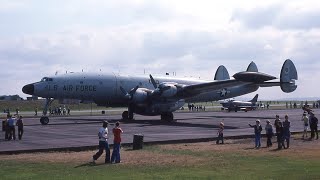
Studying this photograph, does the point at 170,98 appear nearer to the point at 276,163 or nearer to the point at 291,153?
the point at 291,153

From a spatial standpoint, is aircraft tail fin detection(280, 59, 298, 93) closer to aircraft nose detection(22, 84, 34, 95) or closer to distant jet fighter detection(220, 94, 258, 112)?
aircraft nose detection(22, 84, 34, 95)

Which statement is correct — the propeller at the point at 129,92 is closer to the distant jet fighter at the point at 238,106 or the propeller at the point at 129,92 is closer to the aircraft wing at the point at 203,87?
the aircraft wing at the point at 203,87

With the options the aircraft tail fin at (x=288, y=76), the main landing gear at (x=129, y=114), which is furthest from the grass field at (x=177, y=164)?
the aircraft tail fin at (x=288, y=76)

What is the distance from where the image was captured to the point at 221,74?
67.2 m

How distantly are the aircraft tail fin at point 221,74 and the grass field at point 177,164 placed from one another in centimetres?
4210

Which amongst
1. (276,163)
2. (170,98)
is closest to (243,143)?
(276,163)

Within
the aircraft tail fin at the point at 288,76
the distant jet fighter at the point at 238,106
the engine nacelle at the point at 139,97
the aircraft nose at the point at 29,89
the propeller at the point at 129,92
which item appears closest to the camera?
the aircraft nose at the point at 29,89

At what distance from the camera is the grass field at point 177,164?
53.4 feet

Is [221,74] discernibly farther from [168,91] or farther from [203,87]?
[168,91]

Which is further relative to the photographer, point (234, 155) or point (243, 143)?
Answer: point (243, 143)

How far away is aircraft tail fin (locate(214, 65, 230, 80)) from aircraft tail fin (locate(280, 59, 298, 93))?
1357 centimetres

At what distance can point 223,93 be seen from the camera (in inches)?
2232

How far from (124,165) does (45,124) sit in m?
25.5

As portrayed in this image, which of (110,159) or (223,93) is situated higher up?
(223,93)
